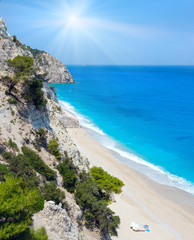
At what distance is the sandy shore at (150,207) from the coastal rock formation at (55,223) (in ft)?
30.3

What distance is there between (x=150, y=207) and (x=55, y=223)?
19555mm

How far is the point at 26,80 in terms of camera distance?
2864 cm

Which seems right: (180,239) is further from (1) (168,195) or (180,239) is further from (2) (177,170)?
(2) (177,170)

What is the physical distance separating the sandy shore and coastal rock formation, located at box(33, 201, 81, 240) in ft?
30.3

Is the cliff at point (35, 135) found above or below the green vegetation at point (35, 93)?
below

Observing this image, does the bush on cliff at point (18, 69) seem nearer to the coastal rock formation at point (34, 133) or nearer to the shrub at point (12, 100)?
the coastal rock formation at point (34, 133)

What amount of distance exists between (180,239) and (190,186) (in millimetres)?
15011

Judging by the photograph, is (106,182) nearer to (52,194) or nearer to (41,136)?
(52,194)

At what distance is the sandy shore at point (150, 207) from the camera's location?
24.7m

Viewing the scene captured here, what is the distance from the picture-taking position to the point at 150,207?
1171 inches

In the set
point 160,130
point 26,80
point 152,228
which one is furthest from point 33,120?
point 160,130

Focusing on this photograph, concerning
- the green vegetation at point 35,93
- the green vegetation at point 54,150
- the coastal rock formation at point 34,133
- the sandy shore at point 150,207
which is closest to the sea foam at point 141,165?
the sandy shore at point 150,207

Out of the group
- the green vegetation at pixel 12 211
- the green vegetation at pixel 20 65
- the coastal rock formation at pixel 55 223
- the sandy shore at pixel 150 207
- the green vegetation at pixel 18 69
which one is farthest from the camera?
the green vegetation at pixel 20 65

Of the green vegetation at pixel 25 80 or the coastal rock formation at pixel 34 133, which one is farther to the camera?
the green vegetation at pixel 25 80
